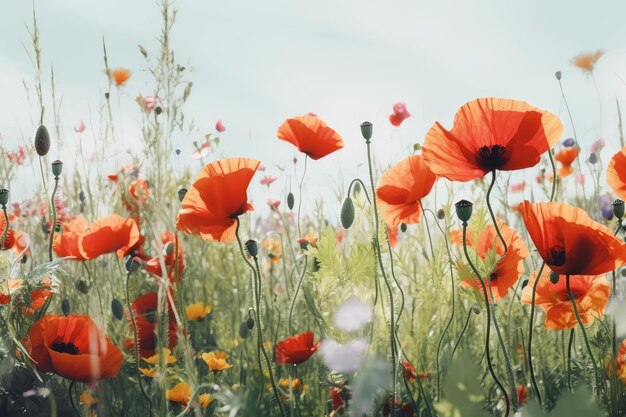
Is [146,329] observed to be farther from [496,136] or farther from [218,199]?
[496,136]

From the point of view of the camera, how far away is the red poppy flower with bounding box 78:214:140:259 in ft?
5.70

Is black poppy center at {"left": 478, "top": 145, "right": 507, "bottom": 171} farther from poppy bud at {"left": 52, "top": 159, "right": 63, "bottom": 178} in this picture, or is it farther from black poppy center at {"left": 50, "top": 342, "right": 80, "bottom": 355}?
poppy bud at {"left": 52, "top": 159, "right": 63, "bottom": 178}

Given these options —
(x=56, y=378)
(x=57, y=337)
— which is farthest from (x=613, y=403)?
(x=56, y=378)

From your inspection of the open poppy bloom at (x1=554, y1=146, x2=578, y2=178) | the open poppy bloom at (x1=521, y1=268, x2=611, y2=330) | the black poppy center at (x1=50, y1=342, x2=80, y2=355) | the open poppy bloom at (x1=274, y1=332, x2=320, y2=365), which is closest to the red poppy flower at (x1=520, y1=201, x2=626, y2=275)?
the open poppy bloom at (x1=521, y1=268, x2=611, y2=330)

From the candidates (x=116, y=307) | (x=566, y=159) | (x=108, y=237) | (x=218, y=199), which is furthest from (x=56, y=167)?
(x=566, y=159)

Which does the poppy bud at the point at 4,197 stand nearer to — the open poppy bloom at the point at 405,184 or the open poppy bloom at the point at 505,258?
the open poppy bloom at the point at 405,184

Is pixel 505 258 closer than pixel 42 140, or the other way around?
pixel 505 258

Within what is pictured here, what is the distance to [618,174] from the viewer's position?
1.36m

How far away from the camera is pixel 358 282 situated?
1.32 metres

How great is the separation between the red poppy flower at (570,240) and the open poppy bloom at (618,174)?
0.38m

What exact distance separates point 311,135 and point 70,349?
0.73 m

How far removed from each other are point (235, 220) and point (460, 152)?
49 centimetres

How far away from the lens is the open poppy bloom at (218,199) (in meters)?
1.33

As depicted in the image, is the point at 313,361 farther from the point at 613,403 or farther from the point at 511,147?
the point at 511,147
